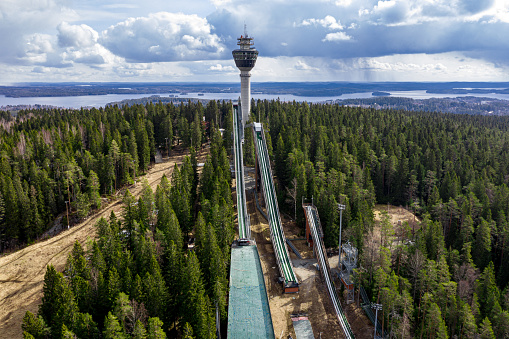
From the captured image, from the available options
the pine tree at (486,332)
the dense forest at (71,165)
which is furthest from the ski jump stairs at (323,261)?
the dense forest at (71,165)

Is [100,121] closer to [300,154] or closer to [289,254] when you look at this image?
[300,154]

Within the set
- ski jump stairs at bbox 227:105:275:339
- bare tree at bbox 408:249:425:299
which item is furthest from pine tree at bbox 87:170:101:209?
bare tree at bbox 408:249:425:299

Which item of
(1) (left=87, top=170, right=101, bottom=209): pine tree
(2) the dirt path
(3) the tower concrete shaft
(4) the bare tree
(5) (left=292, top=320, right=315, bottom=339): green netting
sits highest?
(3) the tower concrete shaft

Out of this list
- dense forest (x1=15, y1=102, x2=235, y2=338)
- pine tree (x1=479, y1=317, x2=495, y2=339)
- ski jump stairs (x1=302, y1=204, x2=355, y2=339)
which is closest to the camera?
dense forest (x1=15, y1=102, x2=235, y2=338)

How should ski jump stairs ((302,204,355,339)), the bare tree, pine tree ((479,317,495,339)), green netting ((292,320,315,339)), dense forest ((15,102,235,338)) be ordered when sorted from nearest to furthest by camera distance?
dense forest ((15,102,235,338)), pine tree ((479,317,495,339)), green netting ((292,320,315,339)), ski jump stairs ((302,204,355,339)), the bare tree

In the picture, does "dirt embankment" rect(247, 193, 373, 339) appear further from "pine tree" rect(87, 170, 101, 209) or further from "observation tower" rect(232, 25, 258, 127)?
"observation tower" rect(232, 25, 258, 127)

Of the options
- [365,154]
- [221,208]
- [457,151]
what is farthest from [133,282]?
[457,151]

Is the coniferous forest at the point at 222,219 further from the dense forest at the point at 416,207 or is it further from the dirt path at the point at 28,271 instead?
the dirt path at the point at 28,271
